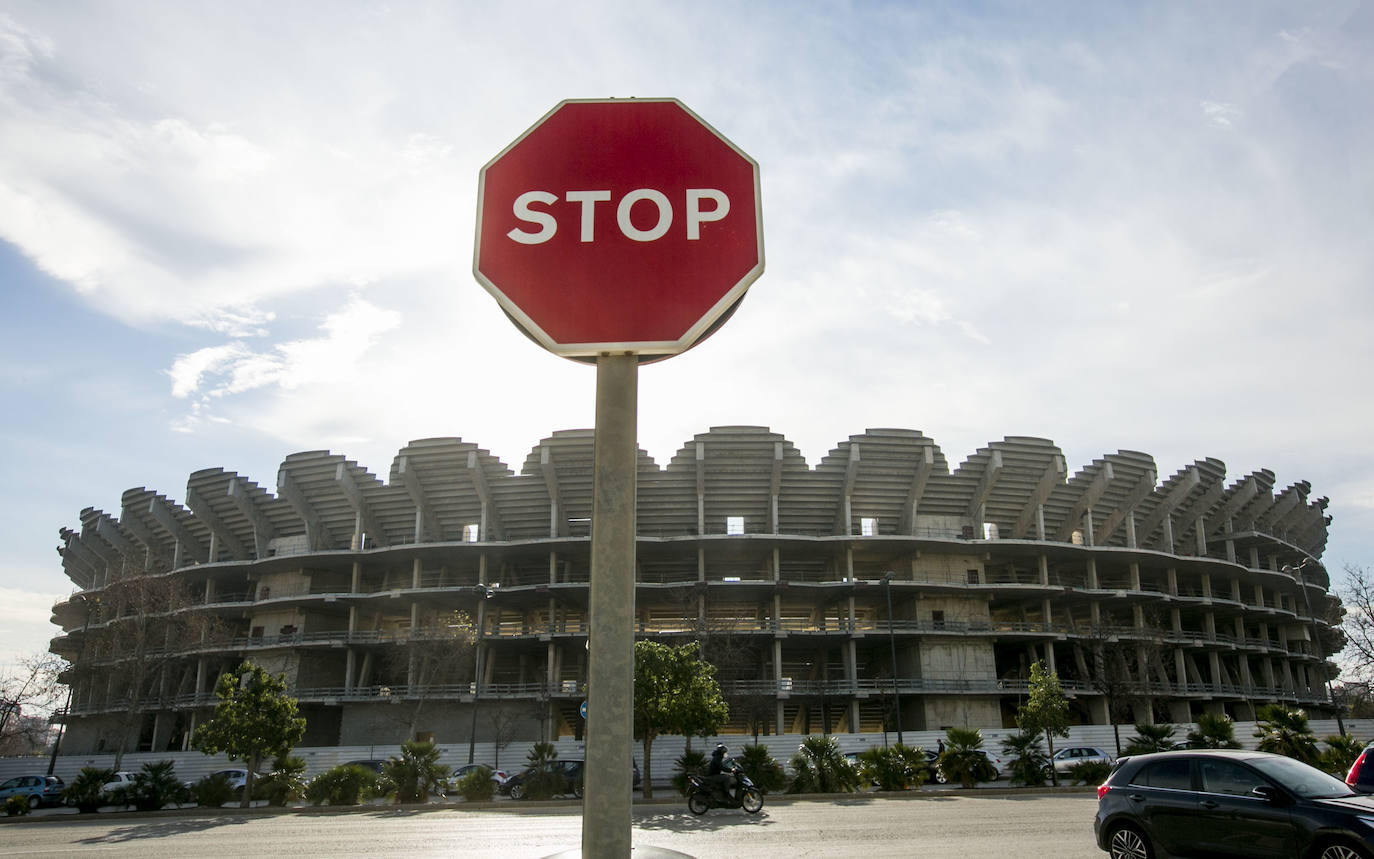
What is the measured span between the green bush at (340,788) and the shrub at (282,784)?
0.79 meters

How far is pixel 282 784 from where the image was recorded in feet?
80.8

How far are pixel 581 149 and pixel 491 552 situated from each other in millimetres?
46949

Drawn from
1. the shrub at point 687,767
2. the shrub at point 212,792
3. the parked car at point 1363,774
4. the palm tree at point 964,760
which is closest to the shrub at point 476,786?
the shrub at point 687,767

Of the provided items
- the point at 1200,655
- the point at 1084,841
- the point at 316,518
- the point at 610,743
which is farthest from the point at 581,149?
the point at 1200,655

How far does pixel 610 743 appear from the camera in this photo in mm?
2383

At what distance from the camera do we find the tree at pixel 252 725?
25328 mm

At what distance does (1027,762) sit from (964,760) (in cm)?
192

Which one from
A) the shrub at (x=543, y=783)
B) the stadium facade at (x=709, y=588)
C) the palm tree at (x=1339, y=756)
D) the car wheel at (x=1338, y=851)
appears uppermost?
the stadium facade at (x=709, y=588)

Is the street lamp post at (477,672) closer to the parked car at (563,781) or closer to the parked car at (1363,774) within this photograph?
the parked car at (563,781)

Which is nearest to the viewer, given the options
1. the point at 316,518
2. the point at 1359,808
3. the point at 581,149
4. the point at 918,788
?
the point at 581,149

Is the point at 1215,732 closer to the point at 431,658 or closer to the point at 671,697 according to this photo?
the point at 671,697

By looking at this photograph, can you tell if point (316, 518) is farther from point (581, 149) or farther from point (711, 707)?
point (581, 149)

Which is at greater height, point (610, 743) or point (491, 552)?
point (491, 552)

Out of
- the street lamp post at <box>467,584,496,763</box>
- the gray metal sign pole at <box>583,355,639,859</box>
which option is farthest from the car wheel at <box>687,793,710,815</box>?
the street lamp post at <box>467,584,496,763</box>
